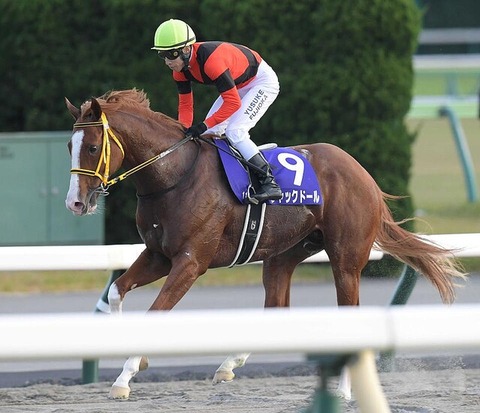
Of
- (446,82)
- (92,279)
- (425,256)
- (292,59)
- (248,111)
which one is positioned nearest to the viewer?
(248,111)

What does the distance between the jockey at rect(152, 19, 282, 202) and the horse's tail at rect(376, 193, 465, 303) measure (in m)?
0.90

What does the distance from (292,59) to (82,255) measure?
4.53 metres

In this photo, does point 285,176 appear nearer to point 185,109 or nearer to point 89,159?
point 185,109

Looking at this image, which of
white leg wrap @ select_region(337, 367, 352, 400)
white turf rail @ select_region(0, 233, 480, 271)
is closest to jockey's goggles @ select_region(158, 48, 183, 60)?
white turf rail @ select_region(0, 233, 480, 271)

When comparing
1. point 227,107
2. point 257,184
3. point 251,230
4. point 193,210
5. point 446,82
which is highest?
point 446,82

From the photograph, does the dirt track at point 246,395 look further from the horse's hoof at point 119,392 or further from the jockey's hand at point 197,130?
the jockey's hand at point 197,130

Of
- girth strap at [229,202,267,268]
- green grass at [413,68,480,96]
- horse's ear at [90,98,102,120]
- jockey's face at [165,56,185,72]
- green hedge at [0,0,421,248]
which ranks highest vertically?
green grass at [413,68,480,96]

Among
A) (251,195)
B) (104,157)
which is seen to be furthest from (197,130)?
(104,157)

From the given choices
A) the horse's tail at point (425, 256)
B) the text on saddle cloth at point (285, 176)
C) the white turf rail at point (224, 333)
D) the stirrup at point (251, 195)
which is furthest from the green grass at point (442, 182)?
the white turf rail at point (224, 333)

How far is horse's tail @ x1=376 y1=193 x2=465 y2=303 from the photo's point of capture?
607 centimetres

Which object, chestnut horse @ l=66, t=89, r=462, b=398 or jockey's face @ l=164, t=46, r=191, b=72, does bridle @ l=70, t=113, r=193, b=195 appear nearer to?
chestnut horse @ l=66, t=89, r=462, b=398

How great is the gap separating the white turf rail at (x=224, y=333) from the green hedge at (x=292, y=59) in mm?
7544

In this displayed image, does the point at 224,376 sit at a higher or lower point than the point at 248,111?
lower

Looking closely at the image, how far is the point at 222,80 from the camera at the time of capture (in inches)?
215
